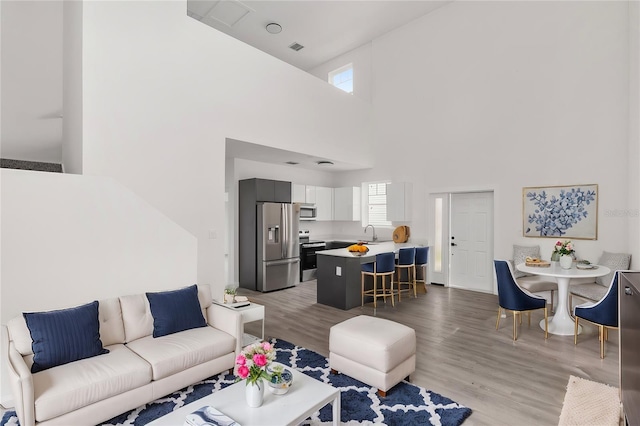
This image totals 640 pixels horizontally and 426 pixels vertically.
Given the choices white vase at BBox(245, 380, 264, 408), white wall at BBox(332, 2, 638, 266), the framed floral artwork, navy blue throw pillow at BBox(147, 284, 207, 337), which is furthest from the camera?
the framed floral artwork

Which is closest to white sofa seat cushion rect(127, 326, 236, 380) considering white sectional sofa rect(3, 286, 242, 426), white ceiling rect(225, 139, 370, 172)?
white sectional sofa rect(3, 286, 242, 426)

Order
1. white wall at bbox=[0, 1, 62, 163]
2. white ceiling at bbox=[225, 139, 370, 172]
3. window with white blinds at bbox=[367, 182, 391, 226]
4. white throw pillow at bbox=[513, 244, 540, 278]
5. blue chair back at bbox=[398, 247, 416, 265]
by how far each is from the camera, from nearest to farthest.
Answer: white wall at bbox=[0, 1, 62, 163] < white ceiling at bbox=[225, 139, 370, 172] < white throw pillow at bbox=[513, 244, 540, 278] < blue chair back at bbox=[398, 247, 416, 265] < window with white blinds at bbox=[367, 182, 391, 226]

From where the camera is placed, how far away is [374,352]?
279 centimetres

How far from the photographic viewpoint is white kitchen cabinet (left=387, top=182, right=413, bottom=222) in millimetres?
7301

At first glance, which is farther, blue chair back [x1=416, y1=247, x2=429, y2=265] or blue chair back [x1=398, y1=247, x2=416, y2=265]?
blue chair back [x1=416, y1=247, x2=429, y2=265]

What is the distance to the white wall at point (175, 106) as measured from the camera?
3.58 m

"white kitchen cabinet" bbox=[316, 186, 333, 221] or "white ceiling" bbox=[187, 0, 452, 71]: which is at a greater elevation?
"white ceiling" bbox=[187, 0, 452, 71]

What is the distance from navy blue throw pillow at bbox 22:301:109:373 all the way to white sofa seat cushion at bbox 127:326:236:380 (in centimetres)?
34

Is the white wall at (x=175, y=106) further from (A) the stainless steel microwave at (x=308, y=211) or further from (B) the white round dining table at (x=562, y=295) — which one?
(B) the white round dining table at (x=562, y=295)

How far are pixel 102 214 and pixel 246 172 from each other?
12.9 ft

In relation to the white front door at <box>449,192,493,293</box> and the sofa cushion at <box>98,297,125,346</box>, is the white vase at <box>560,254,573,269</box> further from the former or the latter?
the sofa cushion at <box>98,297,125,346</box>

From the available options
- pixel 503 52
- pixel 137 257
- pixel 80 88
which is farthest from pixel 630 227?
pixel 80 88

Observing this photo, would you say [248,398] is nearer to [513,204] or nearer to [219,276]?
[219,276]

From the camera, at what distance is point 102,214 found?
3.30 meters
